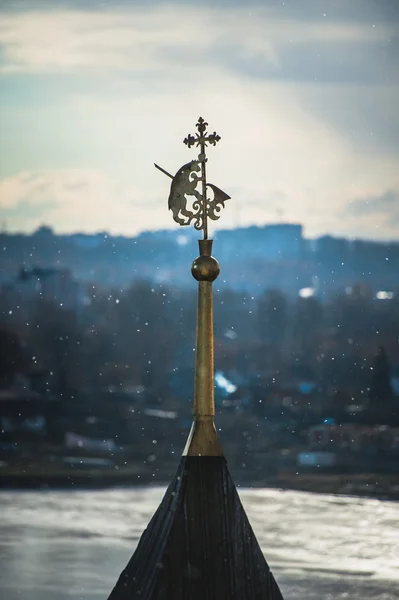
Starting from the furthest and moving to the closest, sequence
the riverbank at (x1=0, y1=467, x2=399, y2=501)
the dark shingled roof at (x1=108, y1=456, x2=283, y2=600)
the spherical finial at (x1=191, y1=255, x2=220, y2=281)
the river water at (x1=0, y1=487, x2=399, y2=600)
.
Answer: the riverbank at (x1=0, y1=467, x2=399, y2=501) < the river water at (x1=0, y1=487, x2=399, y2=600) < the spherical finial at (x1=191, y1=255, x2=220, y2=281) < the dark shingled roof at (x1=108, y1=456, x2=283, y2=600)

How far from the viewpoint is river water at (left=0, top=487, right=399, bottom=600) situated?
1541 centimetres

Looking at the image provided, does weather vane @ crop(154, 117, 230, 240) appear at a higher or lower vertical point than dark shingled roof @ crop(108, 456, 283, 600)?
higher

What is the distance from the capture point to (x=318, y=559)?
1702cm

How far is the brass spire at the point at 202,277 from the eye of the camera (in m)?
6.07

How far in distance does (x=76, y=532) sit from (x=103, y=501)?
2.41 meters

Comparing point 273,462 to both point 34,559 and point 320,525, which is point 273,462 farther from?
point 34,559

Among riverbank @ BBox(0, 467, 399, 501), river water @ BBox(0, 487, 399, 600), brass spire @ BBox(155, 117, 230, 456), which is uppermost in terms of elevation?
riverbank @ BBox(0, 467, 399, 501)

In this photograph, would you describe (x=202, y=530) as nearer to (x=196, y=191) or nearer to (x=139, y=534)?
(x=196, y=191)

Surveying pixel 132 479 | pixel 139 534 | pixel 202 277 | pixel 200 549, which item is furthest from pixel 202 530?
pixel 132 479

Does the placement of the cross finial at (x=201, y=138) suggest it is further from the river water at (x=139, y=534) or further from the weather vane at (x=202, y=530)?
the river water at (x=139, y=534)

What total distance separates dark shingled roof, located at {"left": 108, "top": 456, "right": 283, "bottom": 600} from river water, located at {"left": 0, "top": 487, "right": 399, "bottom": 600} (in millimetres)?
8227

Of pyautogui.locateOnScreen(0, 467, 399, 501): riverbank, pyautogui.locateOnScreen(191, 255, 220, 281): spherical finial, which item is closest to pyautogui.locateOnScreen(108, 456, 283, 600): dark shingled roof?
pyautogui.locateOnScreen(191, 255, 220, 281): spherical finial

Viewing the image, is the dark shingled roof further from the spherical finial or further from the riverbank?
the riverbank

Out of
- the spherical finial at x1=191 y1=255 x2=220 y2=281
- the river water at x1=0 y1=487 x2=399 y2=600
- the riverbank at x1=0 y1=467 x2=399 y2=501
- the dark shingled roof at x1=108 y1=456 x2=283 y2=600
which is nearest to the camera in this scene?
the dark shingled roof at x1=108 y1=456 x2=283 y2=600
